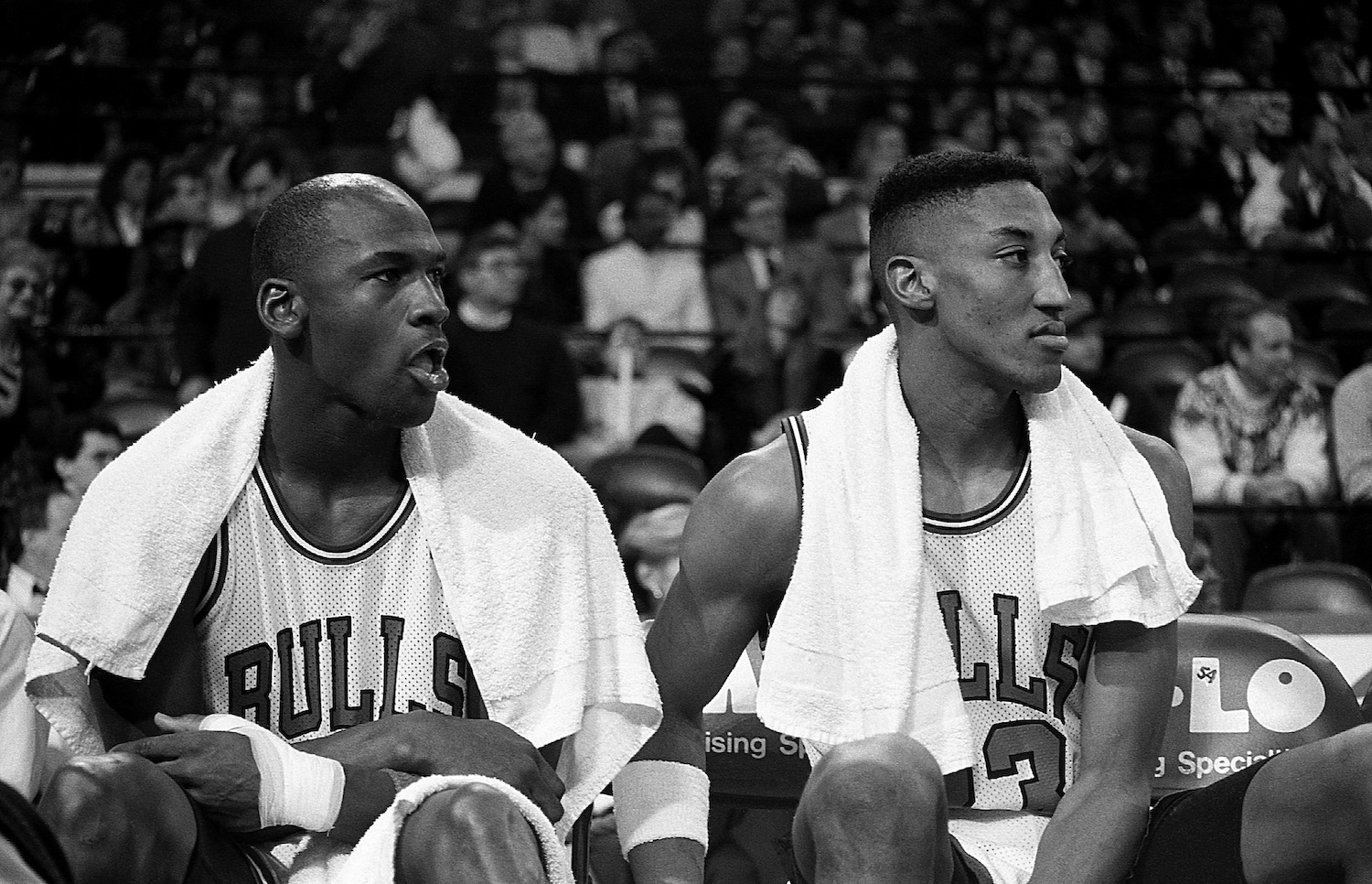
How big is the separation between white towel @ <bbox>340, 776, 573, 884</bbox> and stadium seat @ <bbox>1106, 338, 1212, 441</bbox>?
15.0ft

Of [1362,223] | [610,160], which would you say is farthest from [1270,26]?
[610,160]

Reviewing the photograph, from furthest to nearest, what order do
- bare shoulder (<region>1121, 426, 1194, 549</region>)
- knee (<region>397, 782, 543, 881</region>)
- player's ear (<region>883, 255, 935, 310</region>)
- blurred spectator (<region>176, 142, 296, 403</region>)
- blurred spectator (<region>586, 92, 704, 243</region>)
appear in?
blurred spectator (<region>586, 92, 704, 243</region>)
blurred spectator (<region>176, 142, 296, 403</region>)
player's ear (<region>883, 255, 935, 310</region>)
bare shoulder (<region>1121, 426, 1194, 549</region>)
knee (<region>397, 782, 543, 881</region>)

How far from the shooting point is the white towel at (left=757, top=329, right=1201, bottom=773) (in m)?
2.46

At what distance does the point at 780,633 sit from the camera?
2.52 meters

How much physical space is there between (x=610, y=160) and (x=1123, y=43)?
3.35m

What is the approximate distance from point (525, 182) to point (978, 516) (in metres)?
5.07

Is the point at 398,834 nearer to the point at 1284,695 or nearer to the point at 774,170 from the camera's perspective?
the point at 1284,695

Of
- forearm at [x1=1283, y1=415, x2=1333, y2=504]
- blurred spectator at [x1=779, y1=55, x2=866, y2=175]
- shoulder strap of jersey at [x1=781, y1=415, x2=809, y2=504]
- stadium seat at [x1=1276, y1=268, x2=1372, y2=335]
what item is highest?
blurred spectator at [x1=779, y1=55, x2=866, y2=175]

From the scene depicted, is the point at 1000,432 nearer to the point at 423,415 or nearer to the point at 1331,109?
the point at 423,415

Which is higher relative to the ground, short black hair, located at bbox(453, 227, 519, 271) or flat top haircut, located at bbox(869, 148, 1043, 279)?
short black hair, located at bbox(453, 227, 519, 271)

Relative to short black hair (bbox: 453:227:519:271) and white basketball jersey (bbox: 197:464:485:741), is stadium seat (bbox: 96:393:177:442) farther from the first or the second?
white basketball jersey (bbox: 197:464:485:741)

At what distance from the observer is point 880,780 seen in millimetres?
1984

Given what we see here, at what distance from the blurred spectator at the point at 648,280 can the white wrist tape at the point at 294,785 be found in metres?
5.04

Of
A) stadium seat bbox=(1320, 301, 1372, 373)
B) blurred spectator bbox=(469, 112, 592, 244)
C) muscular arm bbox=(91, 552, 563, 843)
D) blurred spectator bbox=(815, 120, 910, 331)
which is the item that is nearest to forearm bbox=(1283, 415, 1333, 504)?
stadium seat bbox=(1320, 301, 1372, 373)
